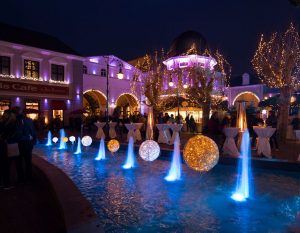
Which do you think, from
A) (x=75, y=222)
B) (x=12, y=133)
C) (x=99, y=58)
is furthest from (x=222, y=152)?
(x=99, y=58)

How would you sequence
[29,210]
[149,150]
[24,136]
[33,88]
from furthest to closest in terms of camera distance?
[33,88] < [149,150] < [24,136] < [29,210]

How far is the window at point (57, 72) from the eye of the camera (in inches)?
1179

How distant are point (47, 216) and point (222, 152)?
809 centimetres

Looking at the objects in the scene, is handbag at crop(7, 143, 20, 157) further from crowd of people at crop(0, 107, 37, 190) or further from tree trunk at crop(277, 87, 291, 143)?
tree trunk at crop(277, 87, 291, 143)

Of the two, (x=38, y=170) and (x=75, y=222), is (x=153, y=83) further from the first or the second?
(x=75, y=222)

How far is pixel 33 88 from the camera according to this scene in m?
28.1

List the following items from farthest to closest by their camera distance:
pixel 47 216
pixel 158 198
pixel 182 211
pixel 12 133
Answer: pixel 12 133 → pixel 158 198 → pixel 182 211 → pixel 47 216

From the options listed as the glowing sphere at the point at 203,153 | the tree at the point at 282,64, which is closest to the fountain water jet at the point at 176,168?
the glowing sphere at the point at 203,153

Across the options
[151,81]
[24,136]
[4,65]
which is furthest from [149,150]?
[151,81]

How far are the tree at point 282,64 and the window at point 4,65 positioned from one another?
1955 centimetres

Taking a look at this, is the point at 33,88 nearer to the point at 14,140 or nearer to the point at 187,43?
the point at 187,43

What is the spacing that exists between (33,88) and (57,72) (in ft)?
10.3

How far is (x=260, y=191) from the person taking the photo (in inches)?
277

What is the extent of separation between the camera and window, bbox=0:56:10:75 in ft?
86.0
